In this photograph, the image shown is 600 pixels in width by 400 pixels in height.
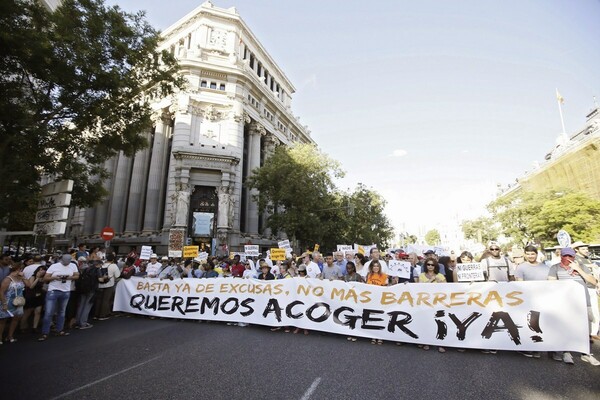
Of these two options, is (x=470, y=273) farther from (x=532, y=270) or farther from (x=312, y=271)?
(x=312, y=271)

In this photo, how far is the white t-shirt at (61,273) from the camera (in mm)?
7500

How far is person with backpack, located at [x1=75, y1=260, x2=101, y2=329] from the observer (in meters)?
8.31

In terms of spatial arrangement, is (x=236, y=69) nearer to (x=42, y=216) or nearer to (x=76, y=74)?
(x=76, y=74)

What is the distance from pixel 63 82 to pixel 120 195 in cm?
2743

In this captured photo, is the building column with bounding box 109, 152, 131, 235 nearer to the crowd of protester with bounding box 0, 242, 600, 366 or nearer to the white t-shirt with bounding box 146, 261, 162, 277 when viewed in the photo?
the white t-shirt with bounding box 146, 261, 162, 277

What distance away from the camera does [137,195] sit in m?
32.1

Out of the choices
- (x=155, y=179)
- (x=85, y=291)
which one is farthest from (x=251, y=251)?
(x=155, y=179)

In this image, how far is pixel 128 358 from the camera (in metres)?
5.62

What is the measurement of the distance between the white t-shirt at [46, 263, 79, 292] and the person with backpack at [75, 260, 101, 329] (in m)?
0.63

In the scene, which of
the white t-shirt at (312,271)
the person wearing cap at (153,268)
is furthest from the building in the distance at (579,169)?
the person wearing cap at (153,268)

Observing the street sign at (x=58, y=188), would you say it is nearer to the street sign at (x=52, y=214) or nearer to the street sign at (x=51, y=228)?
the street sign at (x=52, y=214)

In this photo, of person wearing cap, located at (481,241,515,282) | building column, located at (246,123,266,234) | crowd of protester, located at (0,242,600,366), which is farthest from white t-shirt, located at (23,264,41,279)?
building column, located at (246,123,266,234)

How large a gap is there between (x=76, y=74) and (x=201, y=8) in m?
31.7

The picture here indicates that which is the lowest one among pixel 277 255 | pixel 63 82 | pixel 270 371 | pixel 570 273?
pixel 270 371
